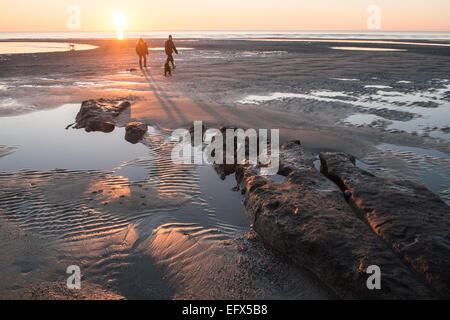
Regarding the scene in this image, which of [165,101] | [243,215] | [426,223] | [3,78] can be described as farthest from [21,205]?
[3,78]

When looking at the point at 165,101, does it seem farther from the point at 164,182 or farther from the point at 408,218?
the point at 408,218

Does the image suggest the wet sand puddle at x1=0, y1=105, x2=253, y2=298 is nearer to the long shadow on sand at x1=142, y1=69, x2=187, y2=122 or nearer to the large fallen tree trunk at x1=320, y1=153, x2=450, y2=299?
the large fallen tree trunk at x1=320, y1=153, x2=450, y2=299

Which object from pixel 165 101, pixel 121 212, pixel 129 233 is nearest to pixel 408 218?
pixel 129 233

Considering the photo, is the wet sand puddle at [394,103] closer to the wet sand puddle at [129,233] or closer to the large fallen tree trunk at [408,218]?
the large fallen tree trunk at [408,218]

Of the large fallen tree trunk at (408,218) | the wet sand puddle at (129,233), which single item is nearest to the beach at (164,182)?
the wet sand puddle at (129,233)

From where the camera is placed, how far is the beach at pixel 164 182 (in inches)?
118

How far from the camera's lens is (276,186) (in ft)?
12.9

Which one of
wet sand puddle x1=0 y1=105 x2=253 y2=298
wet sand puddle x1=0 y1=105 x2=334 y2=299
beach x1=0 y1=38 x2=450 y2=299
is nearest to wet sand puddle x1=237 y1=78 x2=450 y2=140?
beach x1=0 y1=38 x2=450 y2=299

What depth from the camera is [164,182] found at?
5016mm

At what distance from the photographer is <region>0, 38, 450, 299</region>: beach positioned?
2.99 meters

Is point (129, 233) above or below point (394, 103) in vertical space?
below

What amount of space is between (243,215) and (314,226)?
1.26 metres

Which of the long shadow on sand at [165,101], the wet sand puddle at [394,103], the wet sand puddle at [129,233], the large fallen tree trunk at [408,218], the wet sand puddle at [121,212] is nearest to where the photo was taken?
the large fallen tree trunk at [408,218]

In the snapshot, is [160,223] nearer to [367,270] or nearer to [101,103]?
[367,270]
